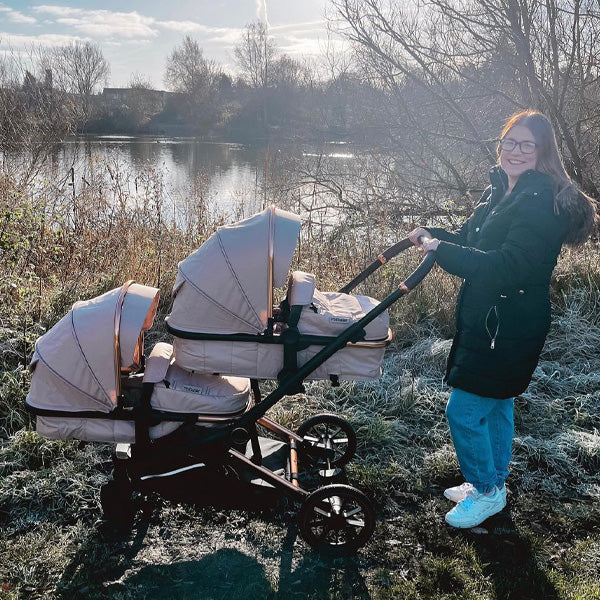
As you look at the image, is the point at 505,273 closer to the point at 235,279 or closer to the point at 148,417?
the point at 235,279

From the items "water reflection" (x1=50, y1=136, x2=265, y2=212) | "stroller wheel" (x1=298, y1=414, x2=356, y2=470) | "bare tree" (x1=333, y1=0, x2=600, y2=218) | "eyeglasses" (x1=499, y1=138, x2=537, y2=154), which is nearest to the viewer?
"eyeglasses" (x1=499, y1=138, x2=537, y2=154)

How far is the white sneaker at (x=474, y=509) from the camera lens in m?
2.89

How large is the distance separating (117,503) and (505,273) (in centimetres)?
207

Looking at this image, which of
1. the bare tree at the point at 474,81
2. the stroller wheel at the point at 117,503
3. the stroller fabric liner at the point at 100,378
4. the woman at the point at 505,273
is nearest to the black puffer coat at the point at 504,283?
the woman at the point at 505,273

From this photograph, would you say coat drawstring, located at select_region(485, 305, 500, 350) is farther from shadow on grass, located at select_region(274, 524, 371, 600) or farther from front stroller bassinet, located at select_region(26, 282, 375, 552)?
shadow on grass, located at select_region(274, 524, 371, 600)

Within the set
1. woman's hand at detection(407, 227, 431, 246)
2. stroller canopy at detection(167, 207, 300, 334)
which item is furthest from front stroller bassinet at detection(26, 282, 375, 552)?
woman's hand at detection(407, 227, 431, 246)

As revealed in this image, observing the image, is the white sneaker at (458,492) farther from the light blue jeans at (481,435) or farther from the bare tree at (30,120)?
the bare tree at (30,120)

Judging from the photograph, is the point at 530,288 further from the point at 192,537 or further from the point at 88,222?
the point at 88,222

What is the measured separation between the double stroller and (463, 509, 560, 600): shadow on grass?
597mm

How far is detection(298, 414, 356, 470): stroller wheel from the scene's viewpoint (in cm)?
328

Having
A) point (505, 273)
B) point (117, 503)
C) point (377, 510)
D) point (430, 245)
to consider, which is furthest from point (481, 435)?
point (117, 503)

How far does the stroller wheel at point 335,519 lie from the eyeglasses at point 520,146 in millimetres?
1698

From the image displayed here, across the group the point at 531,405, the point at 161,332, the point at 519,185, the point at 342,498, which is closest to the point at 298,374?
the point at 342,498

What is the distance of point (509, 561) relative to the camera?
272cm
